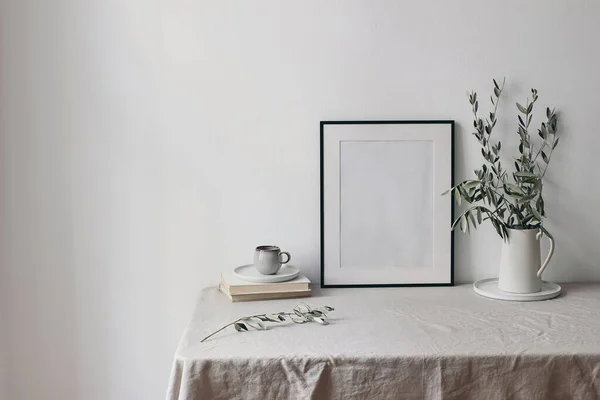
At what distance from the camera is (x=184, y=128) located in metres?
1.93

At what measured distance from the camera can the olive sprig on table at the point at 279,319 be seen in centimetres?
154

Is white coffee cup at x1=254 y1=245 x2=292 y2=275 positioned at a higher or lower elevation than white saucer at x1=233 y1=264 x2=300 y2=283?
higher

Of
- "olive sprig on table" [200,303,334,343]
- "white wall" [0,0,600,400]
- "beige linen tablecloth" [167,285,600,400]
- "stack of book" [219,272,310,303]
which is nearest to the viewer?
"beige linen tablecloth" [167,285,600,400]

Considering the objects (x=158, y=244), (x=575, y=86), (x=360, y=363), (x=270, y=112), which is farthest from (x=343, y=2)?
(x=360, y=363)

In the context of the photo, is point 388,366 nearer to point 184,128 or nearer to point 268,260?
point 268,260

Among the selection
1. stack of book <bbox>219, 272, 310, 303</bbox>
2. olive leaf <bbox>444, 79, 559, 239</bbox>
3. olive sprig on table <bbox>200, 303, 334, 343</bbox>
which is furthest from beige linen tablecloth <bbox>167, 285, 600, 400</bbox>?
olive leaf <bbox>444, 79, 559, 239</bbox>

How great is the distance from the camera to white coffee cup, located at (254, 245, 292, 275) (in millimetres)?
1800

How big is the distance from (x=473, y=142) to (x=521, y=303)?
1.55 feet

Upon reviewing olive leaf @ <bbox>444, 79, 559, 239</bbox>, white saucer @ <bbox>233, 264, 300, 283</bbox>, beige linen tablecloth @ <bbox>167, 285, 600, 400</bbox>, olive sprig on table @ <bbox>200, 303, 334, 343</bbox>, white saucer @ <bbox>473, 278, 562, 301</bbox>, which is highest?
olive leaf @ <bbox>444, 79, 559, 239</bbox>

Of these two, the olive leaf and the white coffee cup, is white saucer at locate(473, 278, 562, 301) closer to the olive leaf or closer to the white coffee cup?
the olive leaf

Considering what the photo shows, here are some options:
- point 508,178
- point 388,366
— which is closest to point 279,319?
point 388,366

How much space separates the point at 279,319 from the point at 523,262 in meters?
0.66

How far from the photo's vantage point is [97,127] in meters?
1.91

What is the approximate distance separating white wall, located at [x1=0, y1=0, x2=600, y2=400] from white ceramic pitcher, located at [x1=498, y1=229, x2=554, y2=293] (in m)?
0.18
